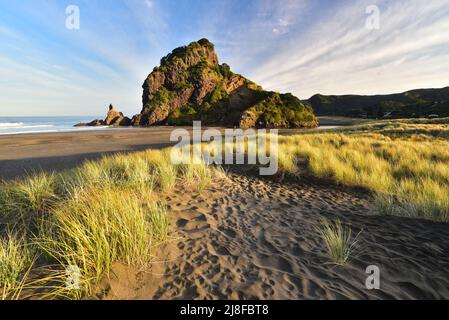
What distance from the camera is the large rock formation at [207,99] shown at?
58.8 m

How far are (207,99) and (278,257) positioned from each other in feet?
287

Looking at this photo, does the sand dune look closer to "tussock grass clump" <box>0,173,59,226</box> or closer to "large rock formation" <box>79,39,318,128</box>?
"tussock grass clump" <box>0,173,59,226</box>

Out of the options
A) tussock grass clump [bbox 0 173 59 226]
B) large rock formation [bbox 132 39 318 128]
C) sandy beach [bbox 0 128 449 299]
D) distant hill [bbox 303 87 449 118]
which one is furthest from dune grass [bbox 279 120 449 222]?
distant hill [bbox 303 87 449 118]

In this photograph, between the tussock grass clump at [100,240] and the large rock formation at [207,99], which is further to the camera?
the large rock formation at [207,99]

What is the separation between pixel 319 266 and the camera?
3193 millimetres

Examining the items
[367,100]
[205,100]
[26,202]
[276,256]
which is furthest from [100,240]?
[367,100]

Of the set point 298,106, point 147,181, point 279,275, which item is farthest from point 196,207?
point 298,106

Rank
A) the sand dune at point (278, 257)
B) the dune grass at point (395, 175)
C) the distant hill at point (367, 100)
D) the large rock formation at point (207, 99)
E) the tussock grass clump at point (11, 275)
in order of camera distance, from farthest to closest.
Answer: the distant hill at point (367, 100) → the large rock formation at point (207, 99) → the dune grass at point (395, 175) → the sand dune at point (278, 257) → the tussock grass clump at point (11, 275)

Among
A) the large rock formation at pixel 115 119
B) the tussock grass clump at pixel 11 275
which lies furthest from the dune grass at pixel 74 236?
the large rock formation at pixel 115 119

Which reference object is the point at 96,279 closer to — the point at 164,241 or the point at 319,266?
the point at 164,241

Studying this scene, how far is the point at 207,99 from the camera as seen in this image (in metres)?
86.9

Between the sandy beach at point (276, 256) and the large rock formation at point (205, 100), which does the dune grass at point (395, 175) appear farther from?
the large rock formation at point (205, 100)

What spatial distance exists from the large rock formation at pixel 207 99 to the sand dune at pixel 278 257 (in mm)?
51386
